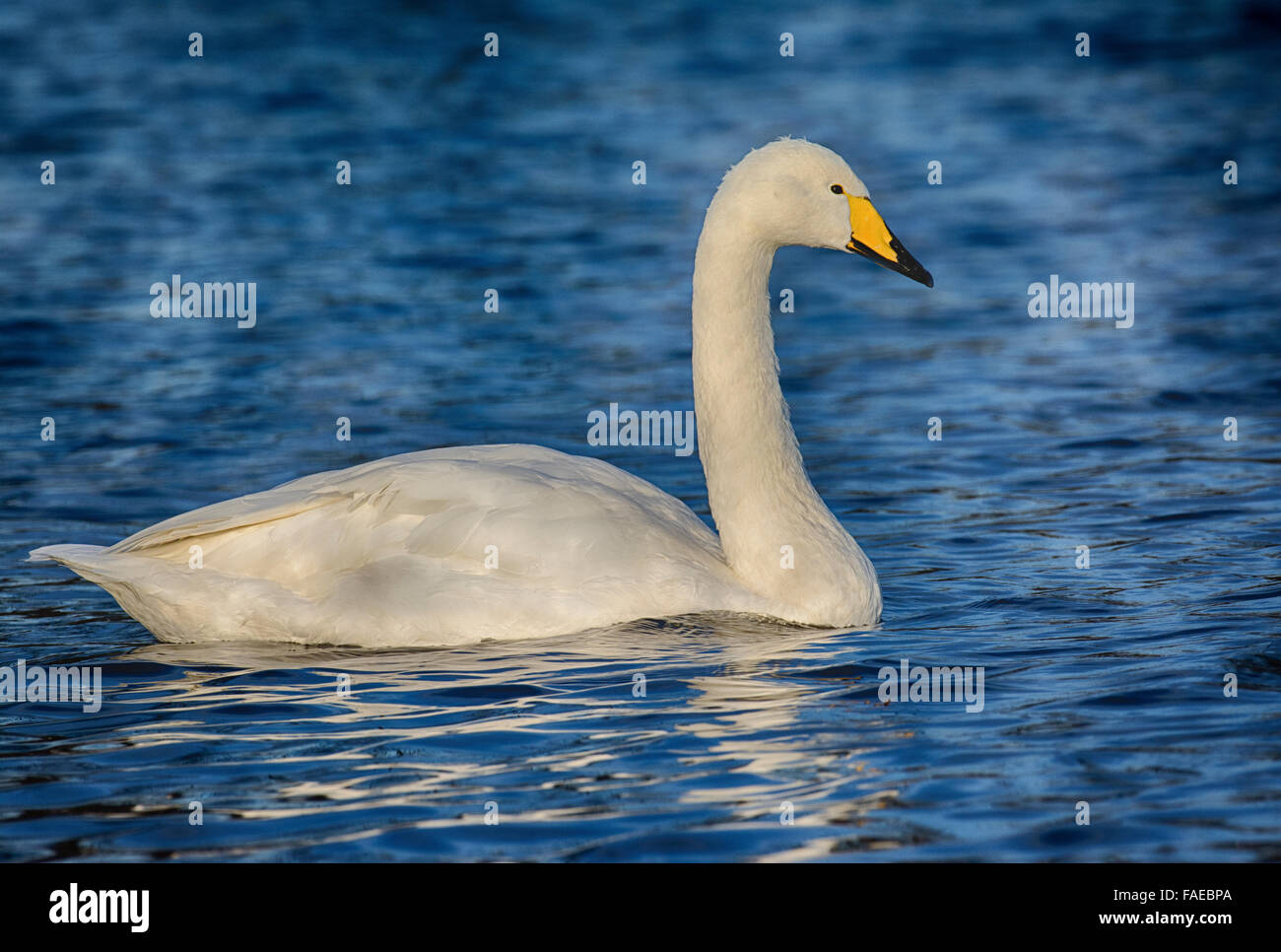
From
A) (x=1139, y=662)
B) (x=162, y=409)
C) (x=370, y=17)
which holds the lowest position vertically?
(x=1139, y=662)

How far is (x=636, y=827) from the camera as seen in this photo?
604 cm

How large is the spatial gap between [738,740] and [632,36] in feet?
75.2

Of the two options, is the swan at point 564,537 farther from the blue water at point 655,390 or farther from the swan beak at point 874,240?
the blue water at point 655,390

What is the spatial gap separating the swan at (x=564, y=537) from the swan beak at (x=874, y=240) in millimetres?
10

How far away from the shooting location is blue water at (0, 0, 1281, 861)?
21.1 feet

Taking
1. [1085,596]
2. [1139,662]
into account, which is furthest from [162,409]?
[1139,662]
